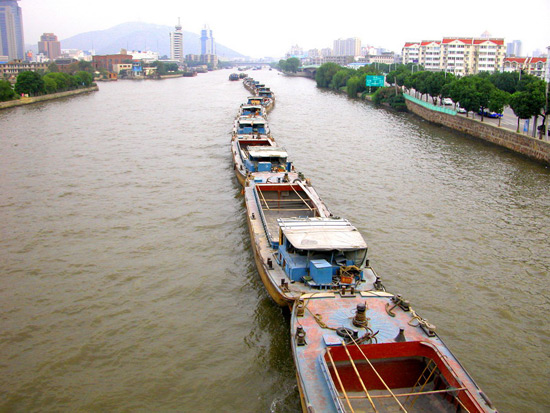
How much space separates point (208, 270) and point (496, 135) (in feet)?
97.2

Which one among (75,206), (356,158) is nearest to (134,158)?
(75,206)

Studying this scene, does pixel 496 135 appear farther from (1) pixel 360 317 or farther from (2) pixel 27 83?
(2) pixel 27 83

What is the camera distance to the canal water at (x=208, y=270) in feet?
36.7

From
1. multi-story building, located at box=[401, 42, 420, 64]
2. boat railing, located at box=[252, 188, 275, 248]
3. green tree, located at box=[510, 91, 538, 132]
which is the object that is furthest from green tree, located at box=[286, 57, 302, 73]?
boat railing, located at box=[252, 188, 275, 248]

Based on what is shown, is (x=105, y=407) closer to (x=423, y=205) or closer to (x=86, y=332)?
(x=86, y=332)

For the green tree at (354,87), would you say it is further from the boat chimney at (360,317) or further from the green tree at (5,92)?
the boat chimney at (360,317)

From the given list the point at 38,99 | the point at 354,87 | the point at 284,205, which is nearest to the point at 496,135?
the point at 284,205

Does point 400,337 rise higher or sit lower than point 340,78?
lower

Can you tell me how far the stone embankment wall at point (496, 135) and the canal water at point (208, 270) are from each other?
1.11m

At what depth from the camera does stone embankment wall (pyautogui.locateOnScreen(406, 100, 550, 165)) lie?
104ft

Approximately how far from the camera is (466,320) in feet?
44.6

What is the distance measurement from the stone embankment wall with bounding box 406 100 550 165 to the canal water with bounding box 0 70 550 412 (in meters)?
1.11

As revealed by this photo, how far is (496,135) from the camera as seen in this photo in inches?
1485

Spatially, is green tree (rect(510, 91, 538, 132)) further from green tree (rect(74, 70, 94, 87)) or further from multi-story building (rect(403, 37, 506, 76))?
green tree (rect(74, 70, 94, 87))
